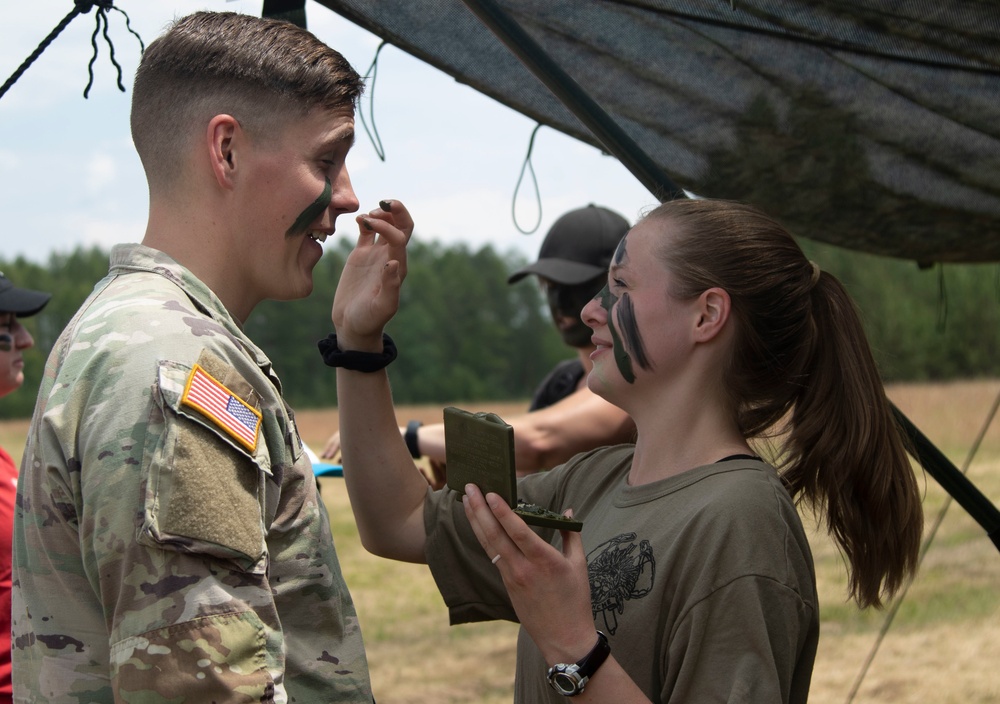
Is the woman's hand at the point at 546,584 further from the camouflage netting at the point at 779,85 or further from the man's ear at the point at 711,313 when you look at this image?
the camouflage netting at the point at 779,85

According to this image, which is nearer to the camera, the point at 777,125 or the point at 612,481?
the point at 612,481

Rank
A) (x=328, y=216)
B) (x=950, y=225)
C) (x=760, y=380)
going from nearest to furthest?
(x=328, y=216) < (x=760, y=380) < (x=950, y=225)

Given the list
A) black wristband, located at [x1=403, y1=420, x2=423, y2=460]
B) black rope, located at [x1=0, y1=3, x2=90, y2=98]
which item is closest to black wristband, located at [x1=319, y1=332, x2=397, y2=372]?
black rope, located at [x1=0, y1=3, x2=90, y2=98]

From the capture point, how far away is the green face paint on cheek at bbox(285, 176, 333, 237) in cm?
182

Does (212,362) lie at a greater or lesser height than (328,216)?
lesser

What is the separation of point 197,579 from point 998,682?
18.6ft

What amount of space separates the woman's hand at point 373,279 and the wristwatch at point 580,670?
0.94 m

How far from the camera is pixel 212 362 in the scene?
144 centimetres

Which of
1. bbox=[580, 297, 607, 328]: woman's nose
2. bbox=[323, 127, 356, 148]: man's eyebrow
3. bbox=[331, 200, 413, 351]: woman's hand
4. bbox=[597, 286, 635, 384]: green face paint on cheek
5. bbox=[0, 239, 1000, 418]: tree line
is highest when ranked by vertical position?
bbox=[323, 127, 356, 148]: man's eyebrow

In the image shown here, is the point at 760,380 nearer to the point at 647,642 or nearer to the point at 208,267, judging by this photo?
the point at 647,642

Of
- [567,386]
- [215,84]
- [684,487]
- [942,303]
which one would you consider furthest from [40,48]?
[942,303]

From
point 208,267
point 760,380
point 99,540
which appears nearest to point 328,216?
point 208,267

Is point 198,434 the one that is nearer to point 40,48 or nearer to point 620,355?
point 620,355

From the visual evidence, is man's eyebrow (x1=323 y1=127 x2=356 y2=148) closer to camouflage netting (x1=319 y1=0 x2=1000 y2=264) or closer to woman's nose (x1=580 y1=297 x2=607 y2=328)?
woman's nose (x1=580 y1=297 x2=607 y2=328)
